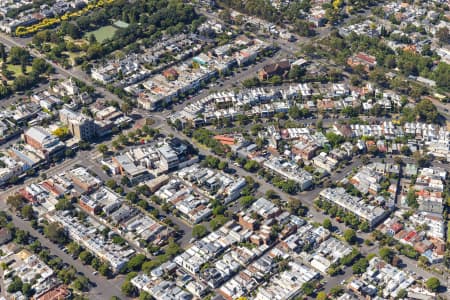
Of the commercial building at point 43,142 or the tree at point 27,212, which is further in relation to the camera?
the commercial building at point 43,142

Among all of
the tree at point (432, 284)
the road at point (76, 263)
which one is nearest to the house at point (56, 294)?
the road at point (76, 263)

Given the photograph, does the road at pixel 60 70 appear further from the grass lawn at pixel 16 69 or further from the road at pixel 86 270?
the road at pixel 86 270

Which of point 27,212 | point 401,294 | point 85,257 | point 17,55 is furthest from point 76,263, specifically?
point 17,55

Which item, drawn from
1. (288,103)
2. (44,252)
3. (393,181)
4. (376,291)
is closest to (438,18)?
(288,103)

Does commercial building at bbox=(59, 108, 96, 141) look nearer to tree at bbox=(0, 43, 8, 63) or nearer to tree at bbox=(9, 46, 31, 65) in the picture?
tree at bbox=(9, 46, 31, 65)

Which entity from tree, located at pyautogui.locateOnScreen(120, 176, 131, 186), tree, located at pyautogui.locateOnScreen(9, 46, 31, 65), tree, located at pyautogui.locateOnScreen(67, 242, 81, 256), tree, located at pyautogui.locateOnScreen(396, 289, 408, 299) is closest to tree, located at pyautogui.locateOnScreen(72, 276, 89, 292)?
tree, located at pyautogui.locateOnScreen(67, 242, 81, 256)

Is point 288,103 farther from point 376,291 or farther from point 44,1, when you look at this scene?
point 44,1

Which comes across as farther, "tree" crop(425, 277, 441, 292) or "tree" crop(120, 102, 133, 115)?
"tree" crop(120, 102, 133, 115)

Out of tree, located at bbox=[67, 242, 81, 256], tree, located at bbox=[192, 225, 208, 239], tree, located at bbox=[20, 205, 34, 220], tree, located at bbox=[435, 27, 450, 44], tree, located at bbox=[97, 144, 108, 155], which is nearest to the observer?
tree, located at bbox=[67, 242, 81, 256]

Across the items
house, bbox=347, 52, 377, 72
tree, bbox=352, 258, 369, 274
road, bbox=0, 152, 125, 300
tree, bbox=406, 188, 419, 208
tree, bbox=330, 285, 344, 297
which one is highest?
house, bbox=347, 52, 377, 72
